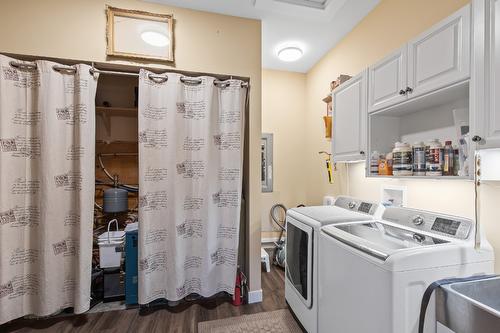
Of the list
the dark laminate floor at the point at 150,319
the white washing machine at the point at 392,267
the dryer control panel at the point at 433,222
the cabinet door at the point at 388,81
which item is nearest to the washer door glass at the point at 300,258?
the white washing machine at the point at 392,267

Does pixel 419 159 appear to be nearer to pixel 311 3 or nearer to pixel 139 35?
pixel 311 3

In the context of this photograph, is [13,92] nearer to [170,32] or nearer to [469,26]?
[170,32]

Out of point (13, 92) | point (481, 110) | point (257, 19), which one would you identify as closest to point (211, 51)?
point (257, 19)

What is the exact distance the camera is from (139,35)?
6.81 ft

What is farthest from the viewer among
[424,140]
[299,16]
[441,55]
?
[299,16]

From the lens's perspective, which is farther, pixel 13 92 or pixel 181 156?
pixel 181 156

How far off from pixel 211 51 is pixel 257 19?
589mm

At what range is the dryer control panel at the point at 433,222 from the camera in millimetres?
1243

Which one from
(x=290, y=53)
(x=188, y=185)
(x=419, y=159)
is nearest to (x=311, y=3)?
(x=290, y=53)

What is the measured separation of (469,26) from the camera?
1115mm

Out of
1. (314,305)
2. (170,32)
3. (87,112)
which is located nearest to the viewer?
(314,305)

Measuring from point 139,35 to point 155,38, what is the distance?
132 millimetres

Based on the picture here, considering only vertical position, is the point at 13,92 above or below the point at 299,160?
above

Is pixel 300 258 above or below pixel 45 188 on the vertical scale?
below
